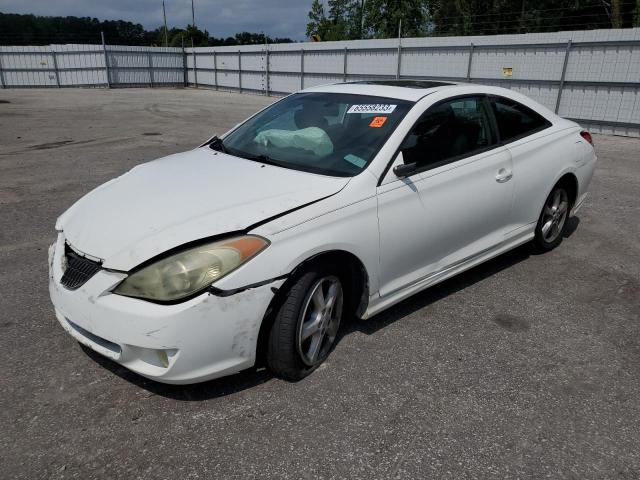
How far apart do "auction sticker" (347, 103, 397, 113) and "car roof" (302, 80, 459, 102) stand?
0.13m

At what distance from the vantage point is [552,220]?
467cm

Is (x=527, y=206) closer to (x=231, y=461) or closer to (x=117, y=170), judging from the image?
(x=231, y=461)

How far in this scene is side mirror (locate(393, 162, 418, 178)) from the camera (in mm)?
3070

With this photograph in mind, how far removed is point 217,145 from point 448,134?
1736mm

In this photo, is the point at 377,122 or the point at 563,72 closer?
the point at 377,122

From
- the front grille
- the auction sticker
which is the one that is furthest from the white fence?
the front grille

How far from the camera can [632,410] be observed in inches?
103

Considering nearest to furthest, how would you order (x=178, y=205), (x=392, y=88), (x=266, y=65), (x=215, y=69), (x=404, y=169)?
(x=178, y=205) < (x=404, y=169) < (x=392, y=88) < (x=266, y=65) < (x=215, y=69)

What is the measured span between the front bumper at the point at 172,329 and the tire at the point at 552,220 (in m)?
3.01

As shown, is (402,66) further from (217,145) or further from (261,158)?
(261,158)

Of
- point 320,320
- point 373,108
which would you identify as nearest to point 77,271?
point 320,320

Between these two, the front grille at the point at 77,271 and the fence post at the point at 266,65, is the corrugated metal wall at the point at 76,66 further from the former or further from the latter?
the front grille at the point at 77,271

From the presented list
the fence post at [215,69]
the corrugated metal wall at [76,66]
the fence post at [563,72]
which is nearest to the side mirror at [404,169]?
the fence post at [563,72]

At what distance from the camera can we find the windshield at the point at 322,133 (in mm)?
3168
